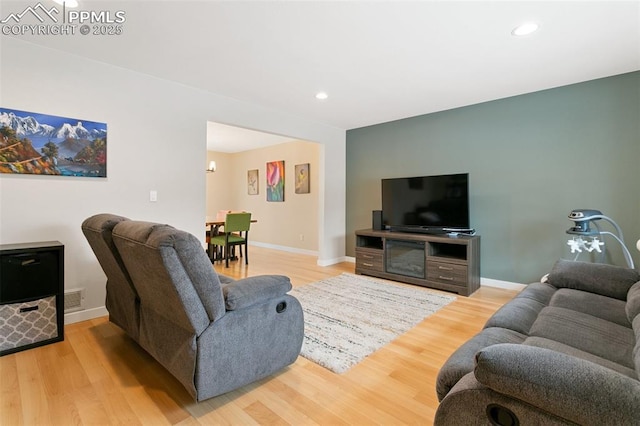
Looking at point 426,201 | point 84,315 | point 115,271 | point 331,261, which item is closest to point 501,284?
point 426,201

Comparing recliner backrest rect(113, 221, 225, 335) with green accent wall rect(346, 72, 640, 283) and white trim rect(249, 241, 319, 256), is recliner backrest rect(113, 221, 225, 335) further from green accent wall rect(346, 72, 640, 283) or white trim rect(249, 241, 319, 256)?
white trim rect(249, 241, 319, 256)

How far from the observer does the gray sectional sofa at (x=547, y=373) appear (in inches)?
30.6

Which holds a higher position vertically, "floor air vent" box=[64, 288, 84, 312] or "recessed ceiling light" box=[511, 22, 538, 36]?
"recessed ceiling light" box=[511, 22, 538, 36]

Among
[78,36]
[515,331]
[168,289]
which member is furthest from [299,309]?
[78,36]

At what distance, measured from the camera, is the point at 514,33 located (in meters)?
2.28

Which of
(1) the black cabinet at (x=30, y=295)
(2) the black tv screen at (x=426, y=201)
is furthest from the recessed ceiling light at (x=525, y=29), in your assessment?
(1) the black cabinet at (x=30, y=295)

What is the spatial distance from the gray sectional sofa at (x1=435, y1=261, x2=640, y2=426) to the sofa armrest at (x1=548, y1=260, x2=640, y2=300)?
0.31m

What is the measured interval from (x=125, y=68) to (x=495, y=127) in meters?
4.25

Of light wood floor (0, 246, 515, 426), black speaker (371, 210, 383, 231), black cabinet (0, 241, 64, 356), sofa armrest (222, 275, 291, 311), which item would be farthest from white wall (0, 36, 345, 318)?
black speaker (371, 210, 383, 231)

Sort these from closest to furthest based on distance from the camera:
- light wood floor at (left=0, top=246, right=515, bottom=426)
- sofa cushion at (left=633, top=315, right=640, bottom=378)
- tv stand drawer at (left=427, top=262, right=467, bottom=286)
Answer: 1. sofa cushion at (left=633, top=315, right=640, bottom=378)
2. light wood floor at (left=0, top=246, right=515, bottom=426)
3. tv stand drawer at (left=427, top=262, right=467, bottom=286)

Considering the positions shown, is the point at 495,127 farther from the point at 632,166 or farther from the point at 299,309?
the point at 299,309

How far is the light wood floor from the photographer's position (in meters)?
1.54

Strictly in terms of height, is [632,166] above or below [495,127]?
below
